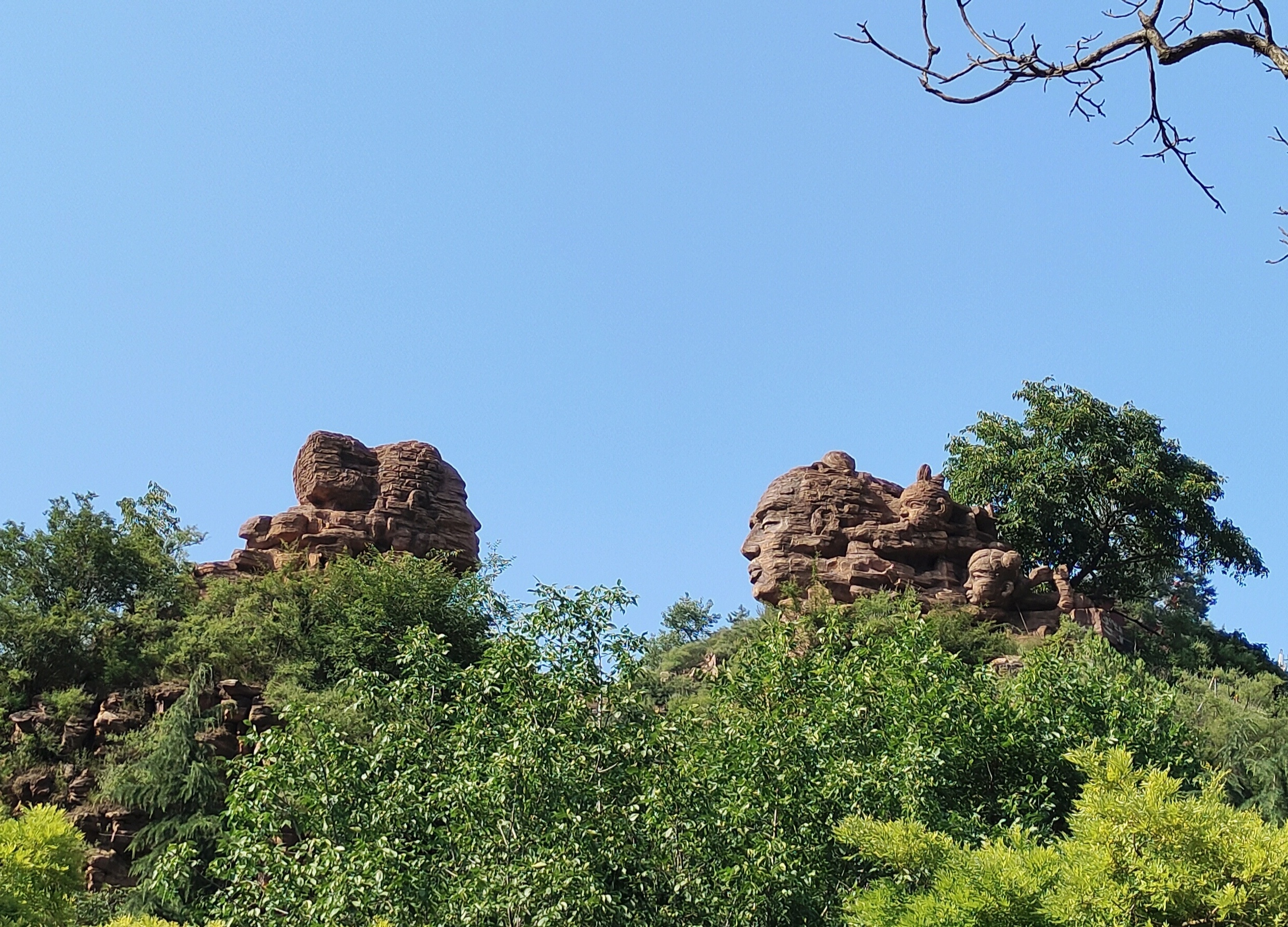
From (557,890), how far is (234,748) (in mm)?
12938

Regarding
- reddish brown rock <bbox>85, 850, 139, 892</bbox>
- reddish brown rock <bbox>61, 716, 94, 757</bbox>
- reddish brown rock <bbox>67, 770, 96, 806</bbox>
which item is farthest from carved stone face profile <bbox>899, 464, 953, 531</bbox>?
reddish brown rock <bbox>85, 850, 139, 892</bbox>

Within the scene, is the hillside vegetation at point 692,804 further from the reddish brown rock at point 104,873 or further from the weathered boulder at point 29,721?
the weathered boulder at point 29,721

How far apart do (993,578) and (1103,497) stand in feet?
18.0

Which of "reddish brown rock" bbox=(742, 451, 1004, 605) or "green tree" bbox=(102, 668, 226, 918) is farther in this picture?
"reddish brown rock" bbox=(742, 451, 1004, 605)

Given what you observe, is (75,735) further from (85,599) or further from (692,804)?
(692,804)

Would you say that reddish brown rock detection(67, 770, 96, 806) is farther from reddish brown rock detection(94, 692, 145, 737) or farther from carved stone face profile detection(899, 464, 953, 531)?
carved stone face profile detection(899, 464, 953, 531)

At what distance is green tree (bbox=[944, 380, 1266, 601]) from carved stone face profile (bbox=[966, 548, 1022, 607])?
271 centimetres

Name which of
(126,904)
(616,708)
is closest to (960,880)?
(616,708)

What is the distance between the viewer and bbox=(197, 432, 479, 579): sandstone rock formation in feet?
106

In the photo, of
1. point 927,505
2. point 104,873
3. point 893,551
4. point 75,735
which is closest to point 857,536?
point 893,551

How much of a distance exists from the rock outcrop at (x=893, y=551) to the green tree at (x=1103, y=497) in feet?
4.61

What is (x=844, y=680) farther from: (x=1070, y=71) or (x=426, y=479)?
(x=426, y=479)

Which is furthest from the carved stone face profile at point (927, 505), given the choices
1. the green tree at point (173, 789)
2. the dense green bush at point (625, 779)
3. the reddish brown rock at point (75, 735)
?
the reddish brown rock at point (75, 735)

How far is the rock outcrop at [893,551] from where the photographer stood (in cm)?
3167
